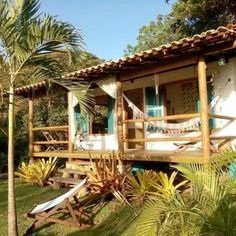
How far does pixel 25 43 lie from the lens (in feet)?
19.2

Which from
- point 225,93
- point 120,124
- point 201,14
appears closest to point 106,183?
point 120,124

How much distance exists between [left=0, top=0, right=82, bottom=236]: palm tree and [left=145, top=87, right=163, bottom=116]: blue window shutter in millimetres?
5770

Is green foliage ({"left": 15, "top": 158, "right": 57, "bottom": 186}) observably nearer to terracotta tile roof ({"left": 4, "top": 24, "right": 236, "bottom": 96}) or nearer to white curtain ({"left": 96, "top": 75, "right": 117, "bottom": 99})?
white curtain ({"left": 96, "top": 75, "right": 117, "bottom": 99})

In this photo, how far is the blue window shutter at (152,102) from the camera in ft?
38.2

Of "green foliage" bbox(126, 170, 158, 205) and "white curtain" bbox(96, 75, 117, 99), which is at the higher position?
"white curtain" bbox(96, 75, 117, 99)

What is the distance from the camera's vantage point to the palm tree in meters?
5.76

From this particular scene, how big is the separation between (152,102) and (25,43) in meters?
6.52

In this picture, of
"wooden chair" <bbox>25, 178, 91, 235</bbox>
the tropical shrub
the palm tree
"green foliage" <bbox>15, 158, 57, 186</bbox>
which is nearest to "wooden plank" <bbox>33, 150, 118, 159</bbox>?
"green foliage" <bbox>15, 158, 57, 186</bbox>

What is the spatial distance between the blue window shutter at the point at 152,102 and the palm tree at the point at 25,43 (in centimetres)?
577

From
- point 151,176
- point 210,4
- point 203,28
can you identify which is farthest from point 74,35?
point 203,28

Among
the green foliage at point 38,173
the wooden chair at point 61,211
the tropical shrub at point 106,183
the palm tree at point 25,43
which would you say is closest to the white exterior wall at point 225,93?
the tropical shrub at point 106,183

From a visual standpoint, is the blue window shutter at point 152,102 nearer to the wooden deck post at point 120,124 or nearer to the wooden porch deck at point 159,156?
the wooden deck post at point 120,124

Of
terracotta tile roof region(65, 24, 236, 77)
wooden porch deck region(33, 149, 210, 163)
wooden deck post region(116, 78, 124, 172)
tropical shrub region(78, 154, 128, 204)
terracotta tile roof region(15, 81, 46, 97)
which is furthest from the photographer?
terracotta tile roof region(15, 81, 46, 97)

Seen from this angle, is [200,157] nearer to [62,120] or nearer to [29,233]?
[29,233]
